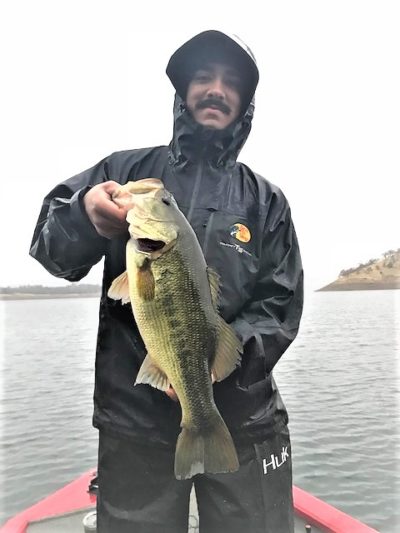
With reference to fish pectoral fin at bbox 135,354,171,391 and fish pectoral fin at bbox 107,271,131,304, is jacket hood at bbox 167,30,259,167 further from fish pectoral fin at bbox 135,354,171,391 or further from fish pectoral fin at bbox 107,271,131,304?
fish pectoral fin at bbox 135,354,171,391

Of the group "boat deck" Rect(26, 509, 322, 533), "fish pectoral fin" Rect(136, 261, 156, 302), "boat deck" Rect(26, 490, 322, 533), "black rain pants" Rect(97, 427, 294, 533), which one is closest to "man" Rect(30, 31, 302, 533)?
"black rain pants" Rect(97, 427, 294, 533)

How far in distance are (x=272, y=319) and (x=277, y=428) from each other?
583 mm

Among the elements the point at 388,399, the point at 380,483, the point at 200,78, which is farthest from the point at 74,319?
the point at 200,78

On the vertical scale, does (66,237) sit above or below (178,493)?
above

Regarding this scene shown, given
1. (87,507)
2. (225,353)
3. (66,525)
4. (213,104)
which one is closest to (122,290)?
(225,353)

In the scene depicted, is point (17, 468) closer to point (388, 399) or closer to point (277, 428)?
point (277, 428)

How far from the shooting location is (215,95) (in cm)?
280

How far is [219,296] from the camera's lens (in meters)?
2.43

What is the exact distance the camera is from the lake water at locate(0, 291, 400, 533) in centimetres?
779

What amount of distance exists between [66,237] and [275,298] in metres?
1.14

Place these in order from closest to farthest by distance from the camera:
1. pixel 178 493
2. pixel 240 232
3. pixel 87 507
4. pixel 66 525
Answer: pixel 178 493
pixel 240 232
pixel 66 525
pixel 87 507

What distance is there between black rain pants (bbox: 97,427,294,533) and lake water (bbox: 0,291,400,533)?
346 centimetres

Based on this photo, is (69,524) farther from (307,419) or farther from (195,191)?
(307,419)

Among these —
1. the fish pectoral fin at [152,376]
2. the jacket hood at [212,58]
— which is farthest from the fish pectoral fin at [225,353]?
the jacket hood at [212,58]
